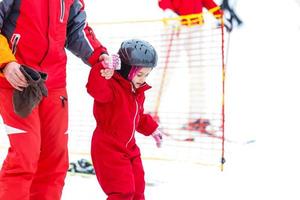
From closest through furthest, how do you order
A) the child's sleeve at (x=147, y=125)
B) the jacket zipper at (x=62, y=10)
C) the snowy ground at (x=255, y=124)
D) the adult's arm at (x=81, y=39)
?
1. the jacket zipper at (x=62, y=10)
2. the adult's arm at (x=81, y=39)
3. the child's sleeve at (x=147, y=125)
4. the snowy ground at (x=255, y=124)

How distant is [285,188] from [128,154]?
38.0 inches

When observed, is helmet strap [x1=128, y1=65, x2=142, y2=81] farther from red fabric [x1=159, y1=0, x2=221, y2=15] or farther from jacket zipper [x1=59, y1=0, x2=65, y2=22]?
red fabric [x1=159, y1=0, x2=221, y2=15]

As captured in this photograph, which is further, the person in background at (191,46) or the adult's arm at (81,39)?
the person in background at (191,46)

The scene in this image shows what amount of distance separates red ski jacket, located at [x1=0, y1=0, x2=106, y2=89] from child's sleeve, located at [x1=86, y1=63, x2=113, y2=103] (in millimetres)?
77

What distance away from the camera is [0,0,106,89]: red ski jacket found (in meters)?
1.72

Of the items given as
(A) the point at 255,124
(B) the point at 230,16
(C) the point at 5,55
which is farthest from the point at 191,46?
(C) the point at 5,55

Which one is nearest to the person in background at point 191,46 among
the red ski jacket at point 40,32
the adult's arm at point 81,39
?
the adult's arm at point 81,39

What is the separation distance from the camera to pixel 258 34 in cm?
543

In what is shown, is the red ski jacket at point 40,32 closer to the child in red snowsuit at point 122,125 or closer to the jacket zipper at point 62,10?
the jacket zipper at point 62,10

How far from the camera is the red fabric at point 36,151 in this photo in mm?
1683

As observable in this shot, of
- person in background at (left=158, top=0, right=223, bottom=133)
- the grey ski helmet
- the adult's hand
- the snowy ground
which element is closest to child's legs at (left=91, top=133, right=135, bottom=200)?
the grey ski helmet

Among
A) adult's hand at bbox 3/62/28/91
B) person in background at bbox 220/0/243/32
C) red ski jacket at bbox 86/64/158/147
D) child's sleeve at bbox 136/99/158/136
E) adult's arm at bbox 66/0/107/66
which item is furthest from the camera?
person in background at bbox 220/0/243/32

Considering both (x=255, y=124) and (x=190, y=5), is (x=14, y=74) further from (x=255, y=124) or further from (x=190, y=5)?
(x=255, y=124)

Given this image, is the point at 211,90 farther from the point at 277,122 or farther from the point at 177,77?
the point at 277,122
